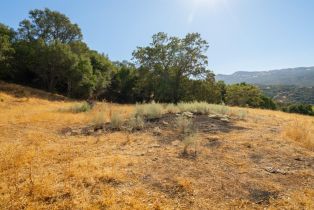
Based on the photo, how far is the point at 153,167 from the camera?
592cm

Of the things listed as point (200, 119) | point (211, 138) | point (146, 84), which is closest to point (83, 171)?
point (211, 138)

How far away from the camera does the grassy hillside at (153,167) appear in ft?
14.7

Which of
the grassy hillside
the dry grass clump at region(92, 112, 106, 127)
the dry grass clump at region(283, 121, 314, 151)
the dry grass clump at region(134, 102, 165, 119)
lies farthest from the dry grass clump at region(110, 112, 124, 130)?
the dry grass clump at region(283, 121, 314, 151)

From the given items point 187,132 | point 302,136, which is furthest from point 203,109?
point 302,136

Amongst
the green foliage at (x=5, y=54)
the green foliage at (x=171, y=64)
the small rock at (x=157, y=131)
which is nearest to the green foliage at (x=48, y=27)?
the green foliage at (x=5, y=54)

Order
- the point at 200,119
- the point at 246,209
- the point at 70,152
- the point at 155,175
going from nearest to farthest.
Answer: the point at 246,209 < the point at 155,175 < the point at 70,152 < the point at 200,119

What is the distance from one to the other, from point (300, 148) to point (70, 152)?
632cm

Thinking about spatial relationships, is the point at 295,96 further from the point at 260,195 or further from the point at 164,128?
the point at 260,195

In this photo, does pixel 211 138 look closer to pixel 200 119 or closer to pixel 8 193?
pixel 200 119

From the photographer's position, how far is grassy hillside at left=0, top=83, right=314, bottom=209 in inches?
177

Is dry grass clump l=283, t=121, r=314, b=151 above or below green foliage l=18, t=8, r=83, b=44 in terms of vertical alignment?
below

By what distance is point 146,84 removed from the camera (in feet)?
80.5

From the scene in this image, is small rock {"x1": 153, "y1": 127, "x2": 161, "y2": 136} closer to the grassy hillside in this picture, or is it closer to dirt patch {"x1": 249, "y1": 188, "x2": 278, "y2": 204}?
the grassy hillside

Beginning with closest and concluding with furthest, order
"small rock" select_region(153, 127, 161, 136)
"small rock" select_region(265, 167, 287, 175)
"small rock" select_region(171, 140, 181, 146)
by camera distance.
Result: "small rock" select_region(265, 167, 287, 175) → "small rock" select_region(171, 140, 181, 146) → "small rock" select_region(153, 127, 161, 136)
